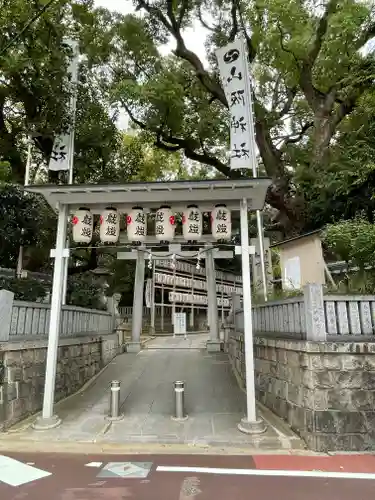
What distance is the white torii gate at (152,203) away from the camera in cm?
653

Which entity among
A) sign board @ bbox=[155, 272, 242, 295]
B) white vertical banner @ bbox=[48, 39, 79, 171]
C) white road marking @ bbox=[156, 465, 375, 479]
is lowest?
white road marking @ bbox=[156, 465, 375, 479]

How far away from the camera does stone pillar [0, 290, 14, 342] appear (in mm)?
6253

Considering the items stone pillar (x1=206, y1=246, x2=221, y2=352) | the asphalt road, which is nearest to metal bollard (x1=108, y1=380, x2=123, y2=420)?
the asphalt road

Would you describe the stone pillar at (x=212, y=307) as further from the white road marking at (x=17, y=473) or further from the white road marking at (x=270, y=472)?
the white road marking at (x=17, y=473)

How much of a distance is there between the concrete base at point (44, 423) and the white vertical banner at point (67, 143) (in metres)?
7.70

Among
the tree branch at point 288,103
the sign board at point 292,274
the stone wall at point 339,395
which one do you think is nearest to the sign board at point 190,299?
the tree branch at point 288,103

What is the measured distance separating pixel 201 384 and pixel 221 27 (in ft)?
51.1

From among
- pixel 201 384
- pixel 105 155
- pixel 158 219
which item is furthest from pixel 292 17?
pixel 201 384

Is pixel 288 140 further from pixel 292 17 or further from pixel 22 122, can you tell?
pixel 22 122

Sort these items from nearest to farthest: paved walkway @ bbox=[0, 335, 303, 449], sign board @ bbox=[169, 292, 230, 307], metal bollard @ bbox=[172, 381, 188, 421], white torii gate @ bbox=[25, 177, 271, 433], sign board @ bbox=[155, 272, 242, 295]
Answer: paved walkway @ bbox=[0, 335, 303, 449], white torii gate @ bbox=[25, 177, 271, 433], metal bollard @ bbox=[172, 381, 188, 421], sign board @ bbox=[155, 272, 242, 295], sign board @ bbox=[169, 292, 230, 307]

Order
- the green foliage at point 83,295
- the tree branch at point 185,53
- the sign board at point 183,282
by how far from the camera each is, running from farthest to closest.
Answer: the sign board at point 183,282 < the tree branch at point 185,53 < the green foliage at point 83,295

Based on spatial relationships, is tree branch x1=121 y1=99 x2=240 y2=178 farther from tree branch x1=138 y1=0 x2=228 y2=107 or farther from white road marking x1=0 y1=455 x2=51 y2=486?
white road marking x1=0 y1=455 x2=51 y2=486

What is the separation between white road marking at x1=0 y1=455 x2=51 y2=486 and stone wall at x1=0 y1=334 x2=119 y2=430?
1429 millimetres

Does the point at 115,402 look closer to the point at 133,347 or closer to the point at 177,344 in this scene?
the point at 133,347
